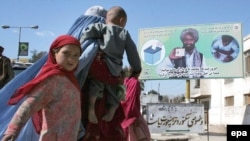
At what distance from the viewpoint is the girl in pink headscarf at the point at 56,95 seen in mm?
2156

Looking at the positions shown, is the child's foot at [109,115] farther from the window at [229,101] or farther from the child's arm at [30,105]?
the window at [229,101]

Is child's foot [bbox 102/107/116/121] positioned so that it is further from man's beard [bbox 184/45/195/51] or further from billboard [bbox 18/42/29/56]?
billboard [bbox 18/42/29/56]

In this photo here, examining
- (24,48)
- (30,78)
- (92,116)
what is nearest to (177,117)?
(92,116)

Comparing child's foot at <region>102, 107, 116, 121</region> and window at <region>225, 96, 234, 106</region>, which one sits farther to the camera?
window at <region>225, 96, 234, 106</region>

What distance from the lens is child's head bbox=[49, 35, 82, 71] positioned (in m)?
2.33

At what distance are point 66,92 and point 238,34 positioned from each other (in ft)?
56.3

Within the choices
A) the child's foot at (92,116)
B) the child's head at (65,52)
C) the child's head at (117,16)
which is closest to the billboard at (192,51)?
the child's head at (117,16)

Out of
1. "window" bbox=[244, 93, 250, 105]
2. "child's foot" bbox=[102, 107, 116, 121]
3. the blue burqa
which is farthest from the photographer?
"window" bbox=[244, 93, 250, 105]

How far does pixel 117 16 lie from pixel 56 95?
1095 millimetres

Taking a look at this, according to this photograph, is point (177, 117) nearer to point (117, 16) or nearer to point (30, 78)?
point (117, 16)

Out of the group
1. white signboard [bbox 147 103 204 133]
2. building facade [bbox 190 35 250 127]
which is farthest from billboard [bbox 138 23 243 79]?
white signboard [bbox 147 103 204 133]

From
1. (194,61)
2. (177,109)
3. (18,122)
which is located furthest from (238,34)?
(18,122)

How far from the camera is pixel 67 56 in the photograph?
2.32 metres

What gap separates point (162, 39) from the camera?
19859 mm
